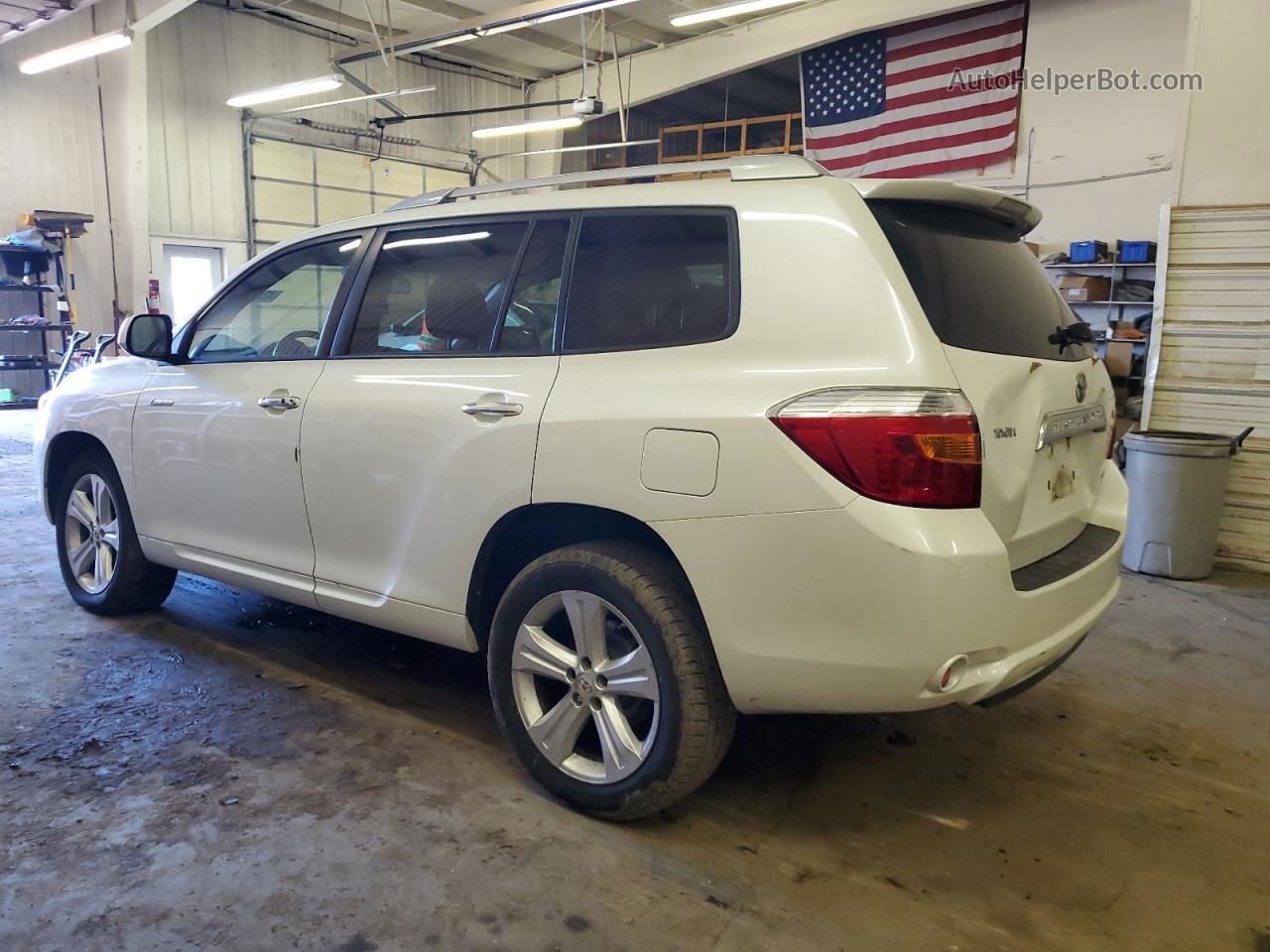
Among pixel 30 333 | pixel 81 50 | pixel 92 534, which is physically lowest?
pixel 92 534

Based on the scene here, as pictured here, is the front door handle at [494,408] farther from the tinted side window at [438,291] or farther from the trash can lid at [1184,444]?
the trash can lid at [1184,444]

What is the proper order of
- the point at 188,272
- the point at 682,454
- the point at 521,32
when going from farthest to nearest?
the point at 521,32, the point at 188,272, the point at 682,454

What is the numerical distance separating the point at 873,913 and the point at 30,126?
15504mm

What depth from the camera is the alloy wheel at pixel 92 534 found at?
385 centimetres

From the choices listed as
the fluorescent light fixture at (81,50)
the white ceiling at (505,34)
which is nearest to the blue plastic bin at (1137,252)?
the white ceiling at (505,34)

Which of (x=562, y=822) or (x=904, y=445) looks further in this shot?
(x=562, y=822)

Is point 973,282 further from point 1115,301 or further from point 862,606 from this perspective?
point 1115,301

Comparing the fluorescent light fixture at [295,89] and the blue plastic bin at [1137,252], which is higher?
the fluorescent light fixture at [295,89]

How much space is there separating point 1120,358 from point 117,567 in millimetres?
9098

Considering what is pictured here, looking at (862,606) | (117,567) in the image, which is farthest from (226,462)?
(862,606)

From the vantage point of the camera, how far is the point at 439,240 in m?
2.88

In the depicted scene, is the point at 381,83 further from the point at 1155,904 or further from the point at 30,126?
the point at 1155,904

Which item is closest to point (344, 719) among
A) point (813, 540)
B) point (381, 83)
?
point (813, 540)

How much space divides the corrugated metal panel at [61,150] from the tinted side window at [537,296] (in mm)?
13752
